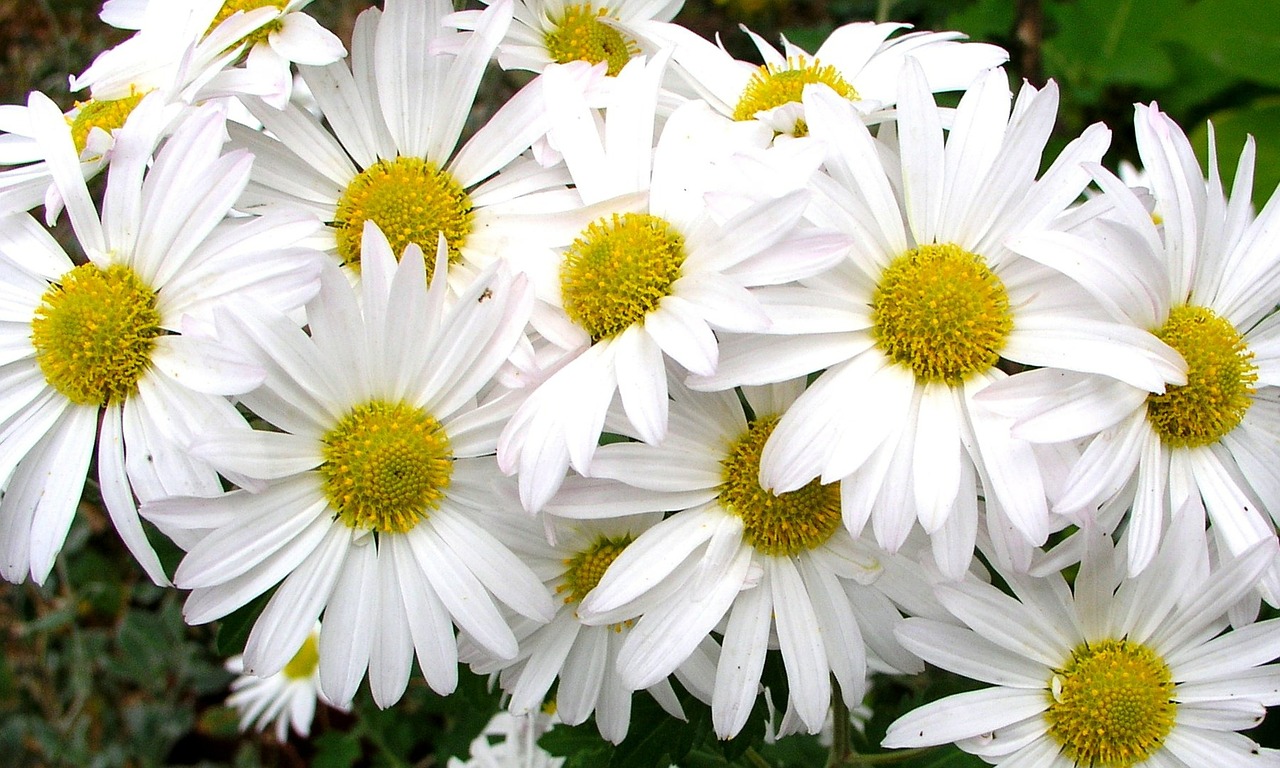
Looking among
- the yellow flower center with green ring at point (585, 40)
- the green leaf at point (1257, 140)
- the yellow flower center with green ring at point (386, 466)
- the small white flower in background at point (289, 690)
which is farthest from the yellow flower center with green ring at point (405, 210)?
the green leaf at point (1257, 140)

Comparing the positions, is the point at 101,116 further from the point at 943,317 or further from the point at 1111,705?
the point at 1111,705

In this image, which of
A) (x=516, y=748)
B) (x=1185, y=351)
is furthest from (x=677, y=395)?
(x=516, y=748)

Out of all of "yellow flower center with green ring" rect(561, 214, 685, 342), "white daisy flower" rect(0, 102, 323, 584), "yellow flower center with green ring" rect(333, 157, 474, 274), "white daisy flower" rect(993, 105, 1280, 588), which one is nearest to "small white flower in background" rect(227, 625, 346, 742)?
"white daisy flower" rect(0, 102, 323, 584)

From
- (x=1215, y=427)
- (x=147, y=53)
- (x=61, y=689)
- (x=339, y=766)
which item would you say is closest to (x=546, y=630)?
(x=1215, y=427)

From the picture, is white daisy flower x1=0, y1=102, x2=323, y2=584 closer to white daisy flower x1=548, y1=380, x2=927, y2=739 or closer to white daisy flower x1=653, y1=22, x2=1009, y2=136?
white daisy flower x1=548, y1=380, x2=927, y2=739

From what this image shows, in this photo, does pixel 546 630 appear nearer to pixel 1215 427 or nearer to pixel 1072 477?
pixel 1072 477

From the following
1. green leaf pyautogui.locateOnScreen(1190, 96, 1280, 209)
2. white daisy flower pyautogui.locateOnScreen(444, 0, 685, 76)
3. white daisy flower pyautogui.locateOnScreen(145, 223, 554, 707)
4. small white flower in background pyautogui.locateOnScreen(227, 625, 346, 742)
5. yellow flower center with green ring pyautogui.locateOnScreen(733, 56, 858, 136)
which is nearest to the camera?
white daisy flower pyautogui.locateOnScreen(145, 223, 554, 707)
